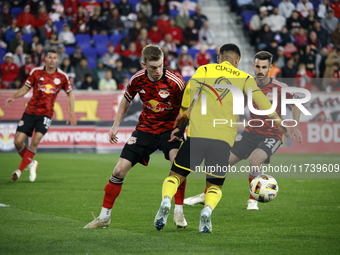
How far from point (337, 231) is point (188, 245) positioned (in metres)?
2.04

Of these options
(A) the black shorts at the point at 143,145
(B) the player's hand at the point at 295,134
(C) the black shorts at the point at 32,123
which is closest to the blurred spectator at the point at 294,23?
(C) the black shorts at the point at 32,123

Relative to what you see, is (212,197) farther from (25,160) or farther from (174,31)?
(174,31)

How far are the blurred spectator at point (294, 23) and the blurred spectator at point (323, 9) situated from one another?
1.06 m

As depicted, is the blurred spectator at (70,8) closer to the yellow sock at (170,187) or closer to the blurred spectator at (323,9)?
the blurred spectator at (323,9)

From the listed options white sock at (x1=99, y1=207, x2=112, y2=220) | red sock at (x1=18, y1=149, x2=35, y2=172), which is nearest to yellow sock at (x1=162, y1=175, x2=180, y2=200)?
white sock at (x1=99, y1=207, x2=112, y2=220)

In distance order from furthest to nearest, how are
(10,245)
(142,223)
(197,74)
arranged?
(142,223), (197,74), (10,245)

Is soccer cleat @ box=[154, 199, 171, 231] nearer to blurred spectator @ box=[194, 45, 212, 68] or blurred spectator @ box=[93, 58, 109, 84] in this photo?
blurred spectator @ box=[93, 58, 109, 84]

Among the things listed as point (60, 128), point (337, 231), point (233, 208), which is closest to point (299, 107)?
point (233, 208)

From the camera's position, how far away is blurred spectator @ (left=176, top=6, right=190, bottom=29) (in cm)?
2456

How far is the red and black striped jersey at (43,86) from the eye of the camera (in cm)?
1284

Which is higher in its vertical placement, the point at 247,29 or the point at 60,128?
the point at 247,29

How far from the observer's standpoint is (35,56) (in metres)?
21.5

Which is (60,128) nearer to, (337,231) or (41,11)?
(41,11)

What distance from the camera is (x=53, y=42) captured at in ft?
71.8
